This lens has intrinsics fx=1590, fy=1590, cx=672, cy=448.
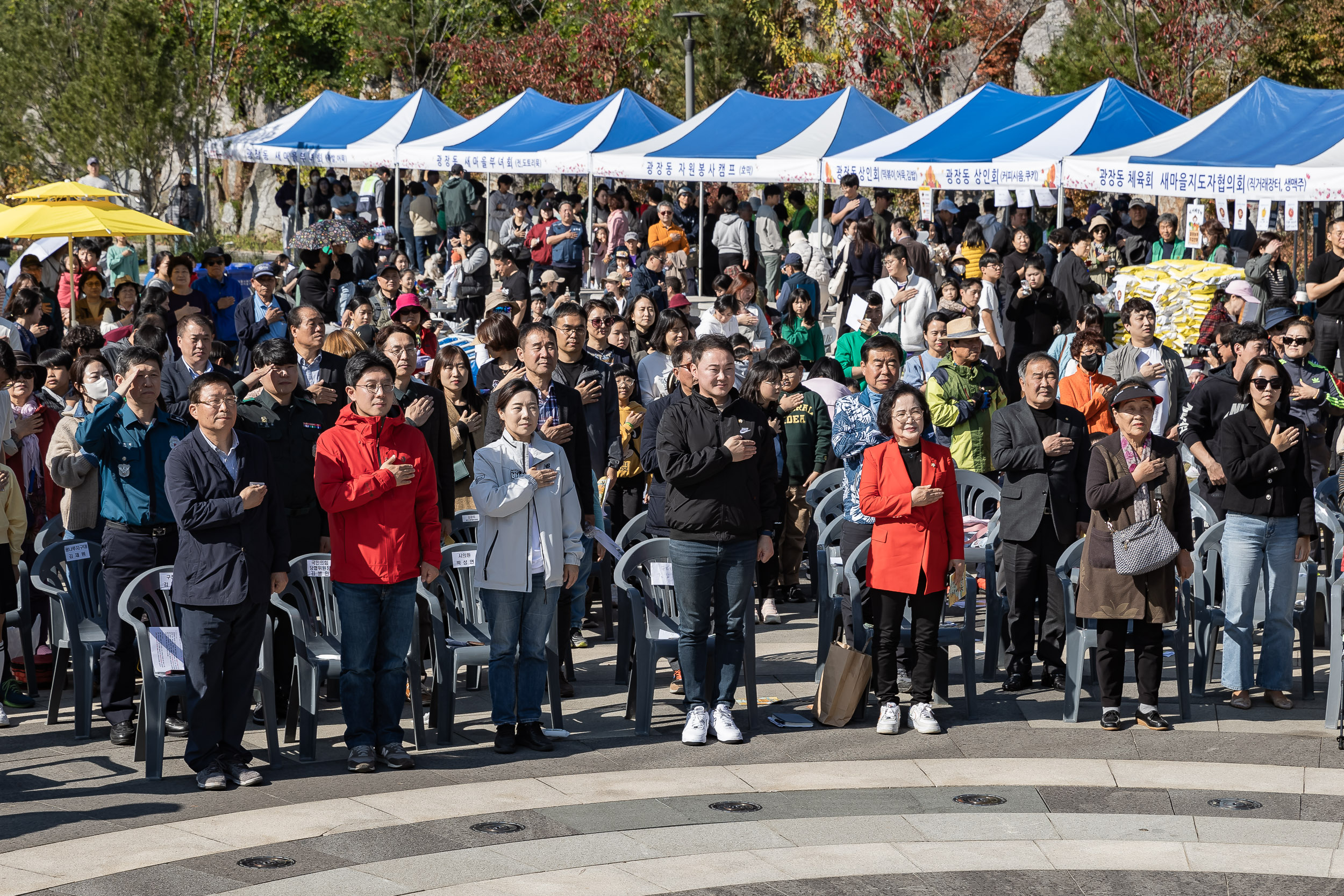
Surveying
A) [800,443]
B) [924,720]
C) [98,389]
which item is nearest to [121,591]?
[98,389]

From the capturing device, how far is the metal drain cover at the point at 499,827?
6.68 metres

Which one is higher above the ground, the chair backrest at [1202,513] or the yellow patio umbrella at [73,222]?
the yellow patio umbrella at [73,222]

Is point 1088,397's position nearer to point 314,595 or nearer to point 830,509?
point 830,509

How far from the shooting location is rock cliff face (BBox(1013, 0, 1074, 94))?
1458 inches

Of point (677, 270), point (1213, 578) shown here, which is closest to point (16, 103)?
point (677, 270)

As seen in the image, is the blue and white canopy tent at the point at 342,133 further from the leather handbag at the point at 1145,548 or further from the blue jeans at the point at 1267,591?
the leather handbag at the point at 1145,548

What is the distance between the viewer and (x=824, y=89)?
36.3m

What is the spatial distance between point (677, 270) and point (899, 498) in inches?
615

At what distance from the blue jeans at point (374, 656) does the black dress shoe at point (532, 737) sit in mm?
632

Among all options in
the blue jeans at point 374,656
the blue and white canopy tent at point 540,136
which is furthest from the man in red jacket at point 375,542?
the blue and white canopy tent at point 540,136

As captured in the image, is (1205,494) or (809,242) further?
(809,242)

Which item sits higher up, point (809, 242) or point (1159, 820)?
point (809, 242)

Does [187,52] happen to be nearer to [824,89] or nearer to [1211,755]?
[824,89]

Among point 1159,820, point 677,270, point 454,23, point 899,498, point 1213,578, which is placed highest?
point 454,23
